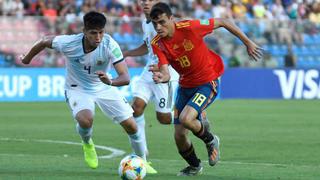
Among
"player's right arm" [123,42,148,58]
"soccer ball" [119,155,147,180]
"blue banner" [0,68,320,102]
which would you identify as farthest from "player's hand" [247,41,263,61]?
"blue banner" [0,68,320,102]

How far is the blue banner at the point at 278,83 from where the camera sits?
102 ft

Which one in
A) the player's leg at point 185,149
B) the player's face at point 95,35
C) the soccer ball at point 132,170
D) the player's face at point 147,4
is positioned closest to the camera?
the soccer ball at point 132,170

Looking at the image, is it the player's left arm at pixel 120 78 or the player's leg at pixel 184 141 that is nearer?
the player's left arm at pixel 120 78

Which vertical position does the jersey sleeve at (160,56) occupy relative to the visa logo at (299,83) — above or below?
above

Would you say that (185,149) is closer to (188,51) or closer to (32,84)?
(188,51)

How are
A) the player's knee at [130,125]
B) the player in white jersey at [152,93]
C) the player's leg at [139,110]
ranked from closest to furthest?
1. the player's knee at [130,125]
2. the player's leg at [139,110]
3. the player in white jersey at [152,93]

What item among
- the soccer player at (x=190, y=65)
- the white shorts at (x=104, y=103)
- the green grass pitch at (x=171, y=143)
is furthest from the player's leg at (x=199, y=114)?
the white shorts at (x=104, y=103)

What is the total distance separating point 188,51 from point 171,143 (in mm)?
5675

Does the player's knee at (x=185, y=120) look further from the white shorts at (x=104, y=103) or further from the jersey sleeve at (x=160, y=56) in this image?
the white shorts at (x=104, y=103)

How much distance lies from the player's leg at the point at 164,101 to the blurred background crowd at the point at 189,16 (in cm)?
1426

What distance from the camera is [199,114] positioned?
11.7 meters

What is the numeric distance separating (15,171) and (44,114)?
42.3 ft

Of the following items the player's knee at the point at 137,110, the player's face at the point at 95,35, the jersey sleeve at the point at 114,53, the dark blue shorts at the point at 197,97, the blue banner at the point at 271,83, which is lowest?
the blue banner at the point at 271,83

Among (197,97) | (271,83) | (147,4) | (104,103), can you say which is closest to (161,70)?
(197,97)
